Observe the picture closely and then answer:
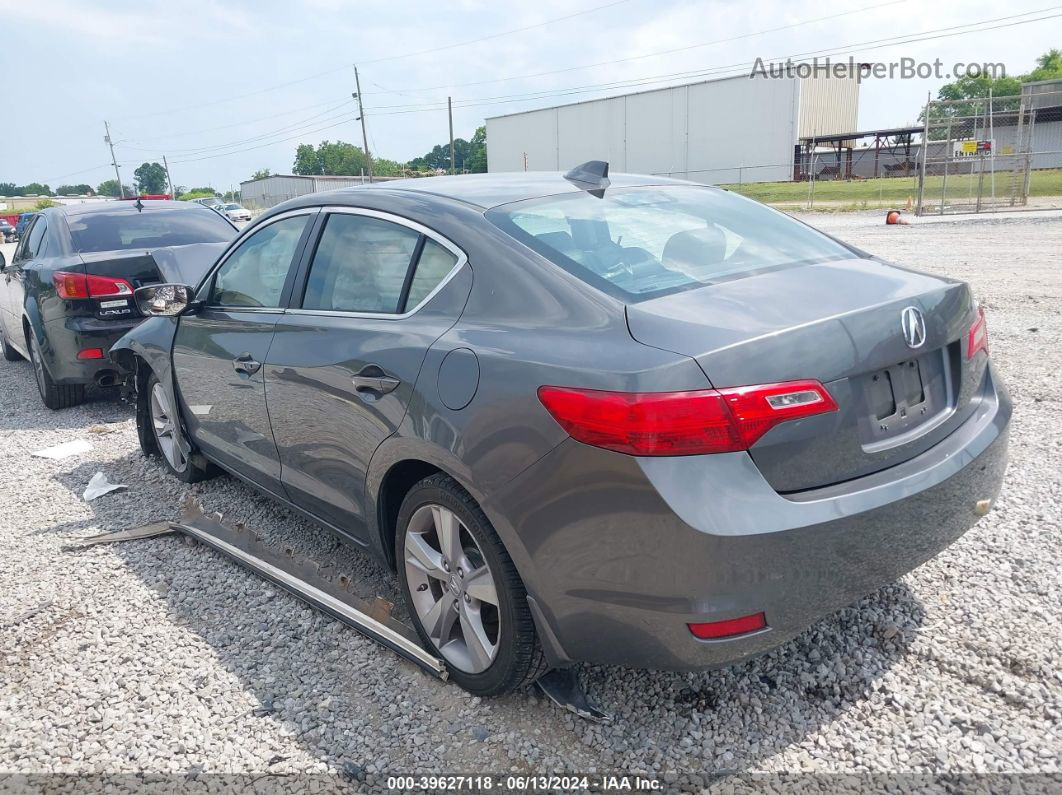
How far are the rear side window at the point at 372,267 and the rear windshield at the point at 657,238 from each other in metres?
0.30

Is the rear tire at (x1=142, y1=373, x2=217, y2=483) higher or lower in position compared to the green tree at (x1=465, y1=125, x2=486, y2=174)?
lower

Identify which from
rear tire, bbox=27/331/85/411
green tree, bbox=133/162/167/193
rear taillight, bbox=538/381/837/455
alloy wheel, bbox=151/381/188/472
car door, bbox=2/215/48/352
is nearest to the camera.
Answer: rear taillight, bbox=538/381/837/455

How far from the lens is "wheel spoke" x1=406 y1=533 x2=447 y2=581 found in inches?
114

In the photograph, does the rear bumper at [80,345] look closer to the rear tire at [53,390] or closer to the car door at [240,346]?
the rear tire at [53,390]

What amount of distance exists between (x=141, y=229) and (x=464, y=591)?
6.10m

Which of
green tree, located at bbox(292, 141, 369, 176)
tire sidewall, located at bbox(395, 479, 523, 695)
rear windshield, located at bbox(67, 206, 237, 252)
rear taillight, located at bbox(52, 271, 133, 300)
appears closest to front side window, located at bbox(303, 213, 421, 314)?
tire sidewall, located at bbox(395, 479, 523, 695)

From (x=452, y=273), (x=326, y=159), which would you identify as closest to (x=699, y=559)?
(x=452, y=273)

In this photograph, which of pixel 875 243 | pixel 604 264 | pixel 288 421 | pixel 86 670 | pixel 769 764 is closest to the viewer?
pixel 769 764

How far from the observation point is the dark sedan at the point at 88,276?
22.2 feet

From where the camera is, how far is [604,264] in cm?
275

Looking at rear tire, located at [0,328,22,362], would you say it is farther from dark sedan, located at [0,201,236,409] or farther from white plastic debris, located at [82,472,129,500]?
white plastic debris, located at [82,472,129,500]

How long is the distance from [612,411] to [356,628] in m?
1.64

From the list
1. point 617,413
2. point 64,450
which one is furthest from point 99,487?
point 617,413

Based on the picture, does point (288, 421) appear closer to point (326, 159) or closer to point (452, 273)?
point (452, 273)
